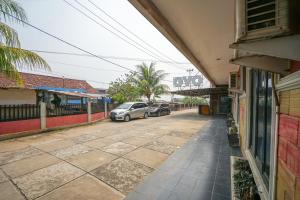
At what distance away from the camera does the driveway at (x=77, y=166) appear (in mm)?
3332

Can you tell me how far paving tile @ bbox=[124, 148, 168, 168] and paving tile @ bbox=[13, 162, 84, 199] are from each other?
1636mm

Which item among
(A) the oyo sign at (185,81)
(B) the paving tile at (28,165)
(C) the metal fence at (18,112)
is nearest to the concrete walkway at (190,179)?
(B) the paving tile at (28,165)

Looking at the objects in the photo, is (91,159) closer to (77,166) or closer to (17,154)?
(77,166)

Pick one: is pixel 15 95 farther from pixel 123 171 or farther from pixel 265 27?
pixel 265 27

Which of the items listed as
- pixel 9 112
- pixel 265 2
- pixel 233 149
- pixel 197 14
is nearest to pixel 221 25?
pixel 197 14

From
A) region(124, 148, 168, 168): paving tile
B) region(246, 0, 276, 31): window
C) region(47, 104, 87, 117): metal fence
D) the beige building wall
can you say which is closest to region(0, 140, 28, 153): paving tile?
region(47, 104, 87, 117): metal fence

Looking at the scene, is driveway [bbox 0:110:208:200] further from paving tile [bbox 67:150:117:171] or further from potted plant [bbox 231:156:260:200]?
potted plant [bbox 231:156:260:200]

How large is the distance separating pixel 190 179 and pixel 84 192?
2.30m

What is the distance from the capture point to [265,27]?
1.08 m

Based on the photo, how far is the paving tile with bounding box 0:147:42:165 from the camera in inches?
197

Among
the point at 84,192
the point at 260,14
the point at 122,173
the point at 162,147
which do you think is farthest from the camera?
the point at 162,147

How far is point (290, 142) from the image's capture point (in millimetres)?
1356

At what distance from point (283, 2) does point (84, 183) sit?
13.9 feet

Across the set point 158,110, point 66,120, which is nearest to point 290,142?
point 66,120
